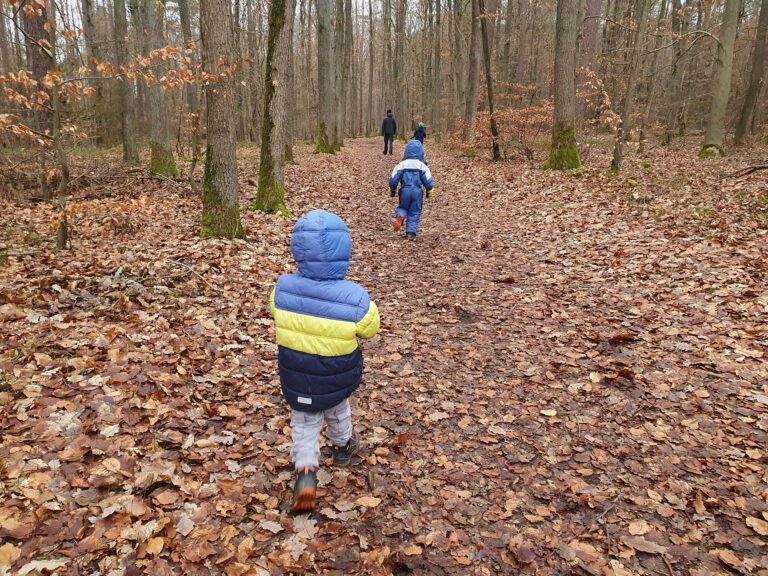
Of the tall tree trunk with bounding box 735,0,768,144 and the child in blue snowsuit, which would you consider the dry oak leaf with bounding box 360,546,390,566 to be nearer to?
the child in blue snowsuit

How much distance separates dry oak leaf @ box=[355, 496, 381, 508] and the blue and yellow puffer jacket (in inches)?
30.0

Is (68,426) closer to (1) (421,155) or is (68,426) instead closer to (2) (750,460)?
(2) (750,460)

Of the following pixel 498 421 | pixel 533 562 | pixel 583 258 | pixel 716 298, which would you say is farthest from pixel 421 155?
pixel 533 562

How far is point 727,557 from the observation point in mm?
2650

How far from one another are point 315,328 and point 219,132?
5724 mm

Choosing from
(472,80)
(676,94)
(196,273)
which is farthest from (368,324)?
(676,94)

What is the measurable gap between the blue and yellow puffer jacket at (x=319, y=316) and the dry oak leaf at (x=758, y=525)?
8.79 feet

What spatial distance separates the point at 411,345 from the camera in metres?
5.45

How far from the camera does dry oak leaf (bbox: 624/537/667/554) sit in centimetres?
277

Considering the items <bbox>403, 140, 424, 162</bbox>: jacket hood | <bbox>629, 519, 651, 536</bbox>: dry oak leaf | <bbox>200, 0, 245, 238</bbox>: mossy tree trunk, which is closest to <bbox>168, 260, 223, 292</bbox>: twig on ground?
<bbox>200, 0, 245, 238</bbox>: mossy tree trunk

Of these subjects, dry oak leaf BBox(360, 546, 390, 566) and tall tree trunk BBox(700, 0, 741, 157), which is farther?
tall tree trunk BBox(700, 0, 741, 157)

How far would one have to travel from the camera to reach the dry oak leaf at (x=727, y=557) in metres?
2.60

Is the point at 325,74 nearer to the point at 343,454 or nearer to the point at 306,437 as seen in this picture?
the point at 343,454

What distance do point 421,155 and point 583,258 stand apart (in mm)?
3899
